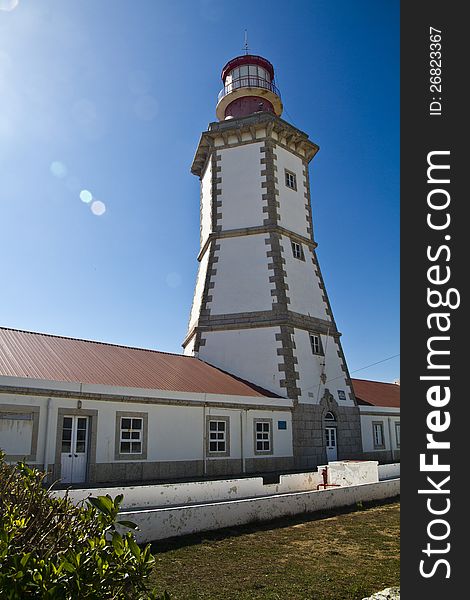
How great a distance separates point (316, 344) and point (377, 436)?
5216 millimetres

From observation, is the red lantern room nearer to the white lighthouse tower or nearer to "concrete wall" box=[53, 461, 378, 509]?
the white lighthouse tower

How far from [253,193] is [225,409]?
9388mm

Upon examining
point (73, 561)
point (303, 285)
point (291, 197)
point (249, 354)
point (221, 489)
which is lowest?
point (221, 489)

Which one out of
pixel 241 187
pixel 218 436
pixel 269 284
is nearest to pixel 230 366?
pixel 269 284

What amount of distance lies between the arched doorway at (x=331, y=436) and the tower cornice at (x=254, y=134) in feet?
37.9

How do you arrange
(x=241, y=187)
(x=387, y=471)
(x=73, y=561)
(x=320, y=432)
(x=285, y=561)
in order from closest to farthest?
(x=73, y=561) < (x=285, y=561) < (x=387, y=471) < (x=320, y=432) < (x=241, y=187)

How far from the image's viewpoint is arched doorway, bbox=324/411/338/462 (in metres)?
17.9

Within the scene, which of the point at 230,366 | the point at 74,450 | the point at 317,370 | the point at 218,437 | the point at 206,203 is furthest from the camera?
the point at 206,203

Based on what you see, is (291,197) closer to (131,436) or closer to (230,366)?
(230,366)

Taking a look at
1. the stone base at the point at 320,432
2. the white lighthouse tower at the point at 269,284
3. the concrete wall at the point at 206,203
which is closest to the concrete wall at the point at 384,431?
the stone base at the point at 320,432

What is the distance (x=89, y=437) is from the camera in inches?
484

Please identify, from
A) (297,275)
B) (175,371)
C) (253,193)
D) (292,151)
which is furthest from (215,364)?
(292,151)

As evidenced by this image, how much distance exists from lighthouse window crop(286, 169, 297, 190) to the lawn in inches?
578

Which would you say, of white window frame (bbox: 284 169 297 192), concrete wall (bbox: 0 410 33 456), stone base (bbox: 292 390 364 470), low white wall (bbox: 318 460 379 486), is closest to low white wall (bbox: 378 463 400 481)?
low white wall (bbox: 318 460 379 486)
